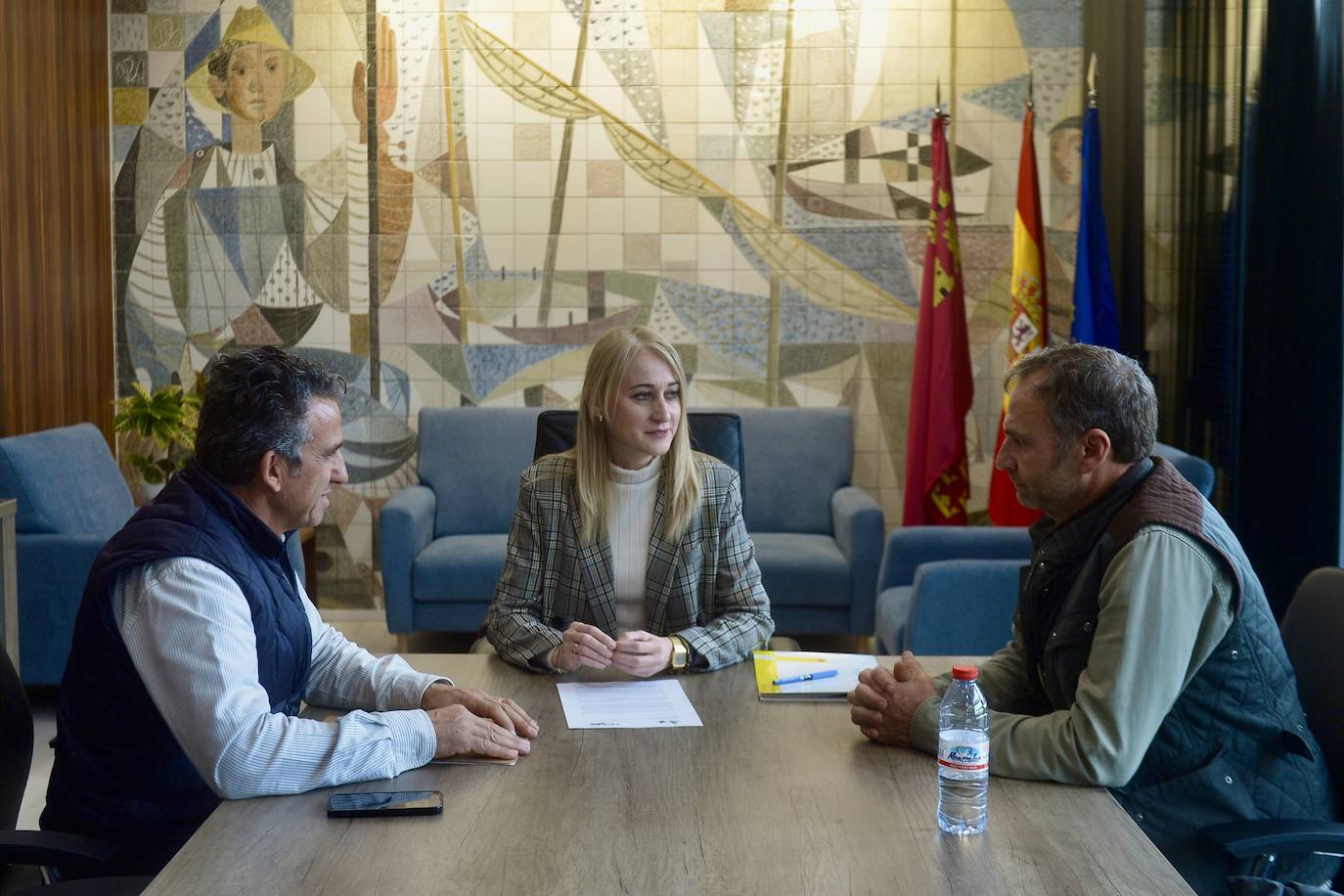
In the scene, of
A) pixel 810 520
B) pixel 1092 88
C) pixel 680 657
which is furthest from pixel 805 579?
pixel 680 657

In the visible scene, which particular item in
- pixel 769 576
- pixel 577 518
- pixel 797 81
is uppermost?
pixel 797 81

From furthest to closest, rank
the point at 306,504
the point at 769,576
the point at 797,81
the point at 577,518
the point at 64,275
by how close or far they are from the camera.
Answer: the point at 797,81 → the point at 64,275 → the point at 769,576 → the point at 577,518 → the point at 306,504

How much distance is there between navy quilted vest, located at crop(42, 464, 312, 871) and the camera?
173 centimetres

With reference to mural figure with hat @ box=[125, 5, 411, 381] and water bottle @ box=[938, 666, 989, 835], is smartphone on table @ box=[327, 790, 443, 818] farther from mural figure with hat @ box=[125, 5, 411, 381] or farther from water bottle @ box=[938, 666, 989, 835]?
mural figure with hat @ box=[125, 5, 411, 381]

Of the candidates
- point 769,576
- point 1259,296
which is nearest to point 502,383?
point 769,576

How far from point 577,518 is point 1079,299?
9.19 feet

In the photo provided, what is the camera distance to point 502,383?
18.2ft

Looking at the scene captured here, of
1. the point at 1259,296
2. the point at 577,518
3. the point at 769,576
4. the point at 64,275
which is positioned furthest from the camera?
the point at 64,275

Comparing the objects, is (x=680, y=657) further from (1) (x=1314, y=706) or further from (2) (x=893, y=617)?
(2) (x=893, y=617)

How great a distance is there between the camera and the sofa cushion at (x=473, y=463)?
521 centimetres

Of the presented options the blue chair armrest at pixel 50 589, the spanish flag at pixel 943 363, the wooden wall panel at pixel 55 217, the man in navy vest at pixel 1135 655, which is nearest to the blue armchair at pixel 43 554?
the blue chair armrest at pixel 50 589

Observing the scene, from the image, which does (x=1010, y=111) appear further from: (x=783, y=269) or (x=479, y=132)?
(x=479, y=132)

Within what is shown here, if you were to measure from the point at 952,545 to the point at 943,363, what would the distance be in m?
1.10

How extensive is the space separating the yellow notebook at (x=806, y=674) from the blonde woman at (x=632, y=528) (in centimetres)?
17
